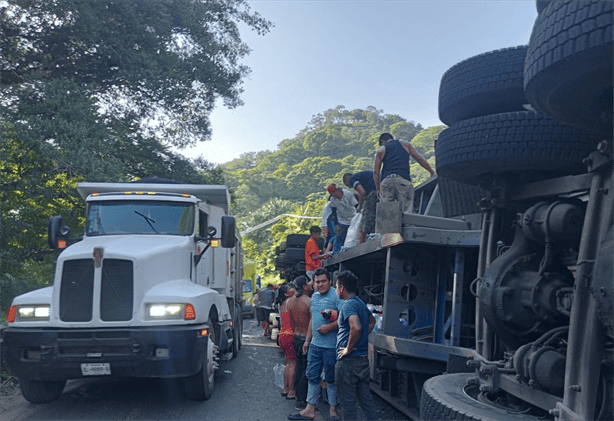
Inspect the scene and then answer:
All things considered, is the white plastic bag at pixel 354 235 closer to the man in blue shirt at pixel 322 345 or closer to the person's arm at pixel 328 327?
the man in blue shirt at pixel 322 345

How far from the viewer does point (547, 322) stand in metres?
3.68

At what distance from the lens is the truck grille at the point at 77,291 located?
22.8ft

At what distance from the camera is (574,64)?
2658mm

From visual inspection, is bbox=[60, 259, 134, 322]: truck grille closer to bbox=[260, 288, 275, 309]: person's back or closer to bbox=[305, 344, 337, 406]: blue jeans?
bbox=[305, 344, 337, 406]: blue jeans

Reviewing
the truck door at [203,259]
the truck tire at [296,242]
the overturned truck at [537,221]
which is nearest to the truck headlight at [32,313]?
the truck door at [203,259]

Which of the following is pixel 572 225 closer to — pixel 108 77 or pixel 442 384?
pixel 442 384

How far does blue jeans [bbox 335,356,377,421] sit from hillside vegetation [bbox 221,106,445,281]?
1379cm

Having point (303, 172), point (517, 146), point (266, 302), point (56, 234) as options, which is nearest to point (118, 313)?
point (56, 234)

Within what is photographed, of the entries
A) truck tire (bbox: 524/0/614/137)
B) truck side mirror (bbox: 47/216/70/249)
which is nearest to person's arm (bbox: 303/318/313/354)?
truck side mirror (bbox: 47/216/70/249)

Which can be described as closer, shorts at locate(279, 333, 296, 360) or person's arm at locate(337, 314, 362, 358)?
person's arm at locate(337, 314, 362, 358)

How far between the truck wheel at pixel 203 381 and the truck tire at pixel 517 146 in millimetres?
4447

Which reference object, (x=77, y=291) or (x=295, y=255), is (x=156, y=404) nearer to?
(x=77, y=291)

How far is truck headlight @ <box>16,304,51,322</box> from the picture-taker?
688 centimetres

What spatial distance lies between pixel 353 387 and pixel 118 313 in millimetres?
3070
